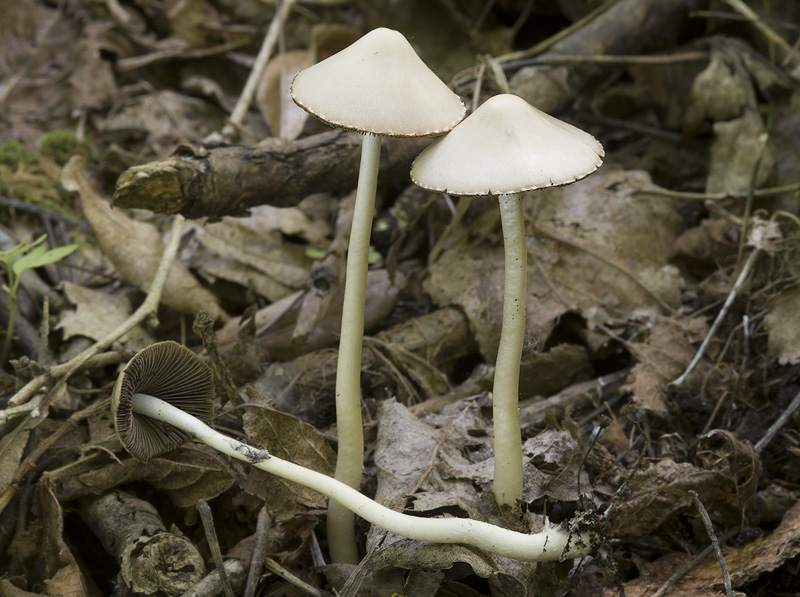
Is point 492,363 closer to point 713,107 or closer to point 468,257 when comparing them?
point 468,257

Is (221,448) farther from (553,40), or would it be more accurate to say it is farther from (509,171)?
(553,40)

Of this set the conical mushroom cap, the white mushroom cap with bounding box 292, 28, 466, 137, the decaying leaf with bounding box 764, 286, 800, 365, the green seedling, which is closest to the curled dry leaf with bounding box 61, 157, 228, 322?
the green seedling

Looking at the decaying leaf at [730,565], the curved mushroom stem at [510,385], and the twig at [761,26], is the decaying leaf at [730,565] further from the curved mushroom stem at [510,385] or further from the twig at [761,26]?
the twig at [761,26]

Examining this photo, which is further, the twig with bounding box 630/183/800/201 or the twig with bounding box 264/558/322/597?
the twig with bounding box 630/183/800/201

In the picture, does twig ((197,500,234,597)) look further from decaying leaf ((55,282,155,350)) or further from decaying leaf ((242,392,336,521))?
decaying leaf ((55,282,155,350))

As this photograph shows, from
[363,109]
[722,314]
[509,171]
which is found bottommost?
[722,314]

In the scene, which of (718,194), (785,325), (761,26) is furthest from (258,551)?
(761,26)

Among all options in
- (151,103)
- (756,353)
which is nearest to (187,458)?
(756,353)
